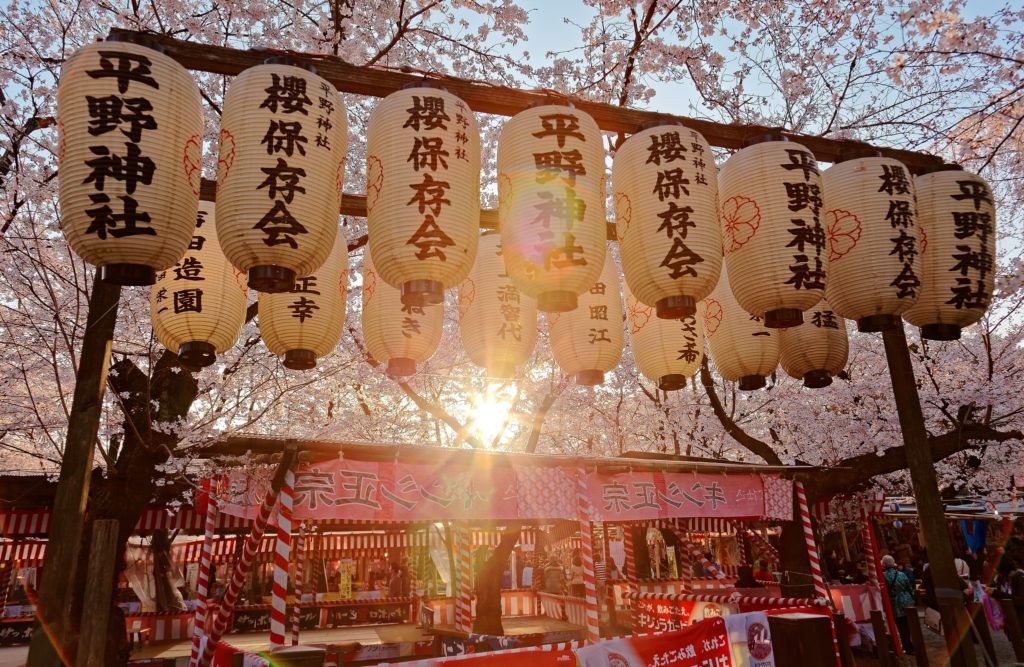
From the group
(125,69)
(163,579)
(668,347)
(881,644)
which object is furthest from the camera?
(163,579)

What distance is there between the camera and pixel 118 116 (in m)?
3.86

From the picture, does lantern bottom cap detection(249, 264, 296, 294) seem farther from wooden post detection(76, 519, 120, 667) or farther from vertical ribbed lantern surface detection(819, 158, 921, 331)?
vertical ribbed lantern surface detection(819, 158, 921, 331)

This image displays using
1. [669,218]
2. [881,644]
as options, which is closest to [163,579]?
[881,644]

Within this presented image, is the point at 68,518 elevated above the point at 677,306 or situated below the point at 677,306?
below

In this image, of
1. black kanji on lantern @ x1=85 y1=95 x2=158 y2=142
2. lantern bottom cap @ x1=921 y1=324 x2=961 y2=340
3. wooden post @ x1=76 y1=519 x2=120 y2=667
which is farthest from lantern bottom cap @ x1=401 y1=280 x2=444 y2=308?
lantern bottom cap @ x1=921 y1=324 x2=961 y2=340

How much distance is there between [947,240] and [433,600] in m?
21.5

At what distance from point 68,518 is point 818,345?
6625 millimetres

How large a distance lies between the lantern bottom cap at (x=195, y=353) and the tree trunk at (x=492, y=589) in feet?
39.9

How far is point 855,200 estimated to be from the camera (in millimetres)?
5395

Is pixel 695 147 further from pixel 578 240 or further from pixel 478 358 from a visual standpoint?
pixel 478 358

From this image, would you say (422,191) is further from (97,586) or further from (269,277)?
(97,586)

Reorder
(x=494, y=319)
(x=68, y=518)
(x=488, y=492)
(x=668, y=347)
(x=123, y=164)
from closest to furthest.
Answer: (x=123, y=164) < (x=68, y=518) < (x=494, y=319) < (x=668, y=347) < (x=488, y=492)

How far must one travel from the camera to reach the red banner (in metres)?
8.77

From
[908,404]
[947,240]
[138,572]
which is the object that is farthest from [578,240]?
[138,572]
